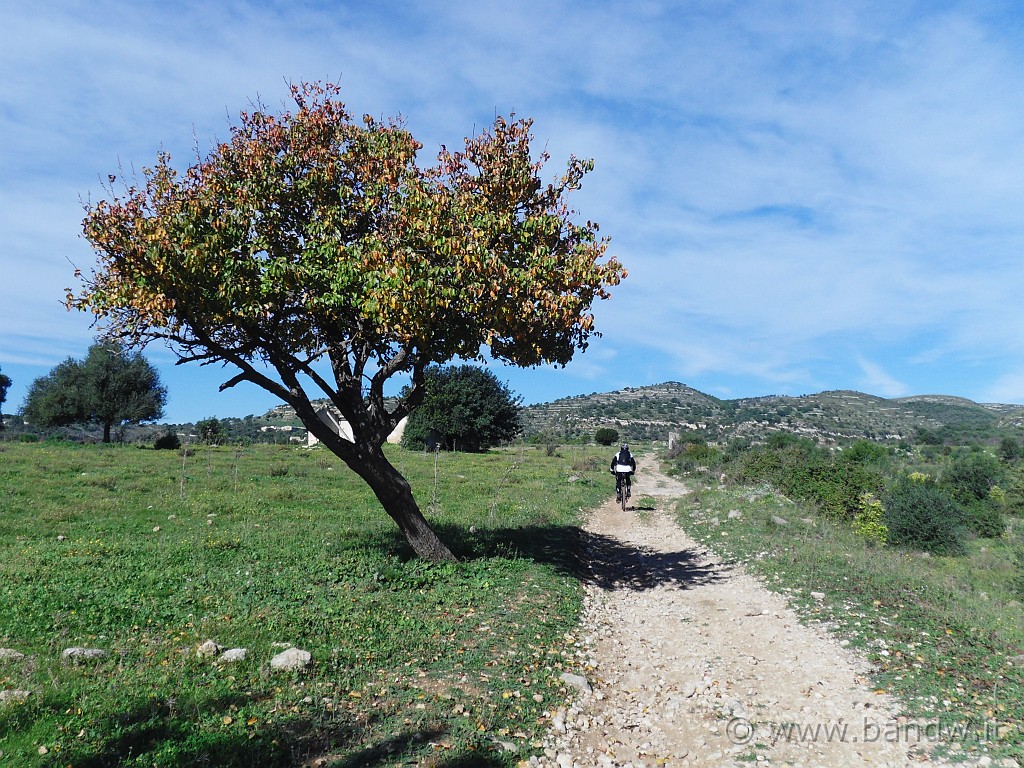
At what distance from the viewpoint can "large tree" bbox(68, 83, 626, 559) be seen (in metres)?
8.75

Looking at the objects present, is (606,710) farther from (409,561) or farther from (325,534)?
(325,534)

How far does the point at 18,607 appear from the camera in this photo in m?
7.98

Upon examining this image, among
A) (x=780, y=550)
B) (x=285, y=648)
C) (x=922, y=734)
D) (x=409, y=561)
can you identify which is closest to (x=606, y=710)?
(x=922, y=734)

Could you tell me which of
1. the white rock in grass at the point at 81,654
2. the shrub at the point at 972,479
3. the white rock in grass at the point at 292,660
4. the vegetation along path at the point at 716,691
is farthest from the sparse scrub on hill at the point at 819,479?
the white rock in grass at the point at 81,654

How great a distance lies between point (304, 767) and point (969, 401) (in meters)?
181

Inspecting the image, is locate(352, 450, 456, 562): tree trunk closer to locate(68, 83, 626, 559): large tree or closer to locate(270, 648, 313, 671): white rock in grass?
locate(68, 83, 626, 559): large tree

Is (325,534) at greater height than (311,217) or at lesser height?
lesser

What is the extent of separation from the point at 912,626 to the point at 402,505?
27.0 feet

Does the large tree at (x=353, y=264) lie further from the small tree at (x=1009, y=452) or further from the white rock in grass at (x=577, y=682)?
the small tree at (x=1009, y=452)

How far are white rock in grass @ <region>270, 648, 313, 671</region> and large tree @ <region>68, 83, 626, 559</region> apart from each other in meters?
4.32

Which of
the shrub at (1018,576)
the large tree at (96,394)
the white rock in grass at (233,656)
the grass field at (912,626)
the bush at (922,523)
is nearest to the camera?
the grass field at (912,626)

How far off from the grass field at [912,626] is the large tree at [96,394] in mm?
46932

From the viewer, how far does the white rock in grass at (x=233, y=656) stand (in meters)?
6.64

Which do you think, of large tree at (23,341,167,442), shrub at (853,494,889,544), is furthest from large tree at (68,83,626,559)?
large tree at (23,341,167,442)
